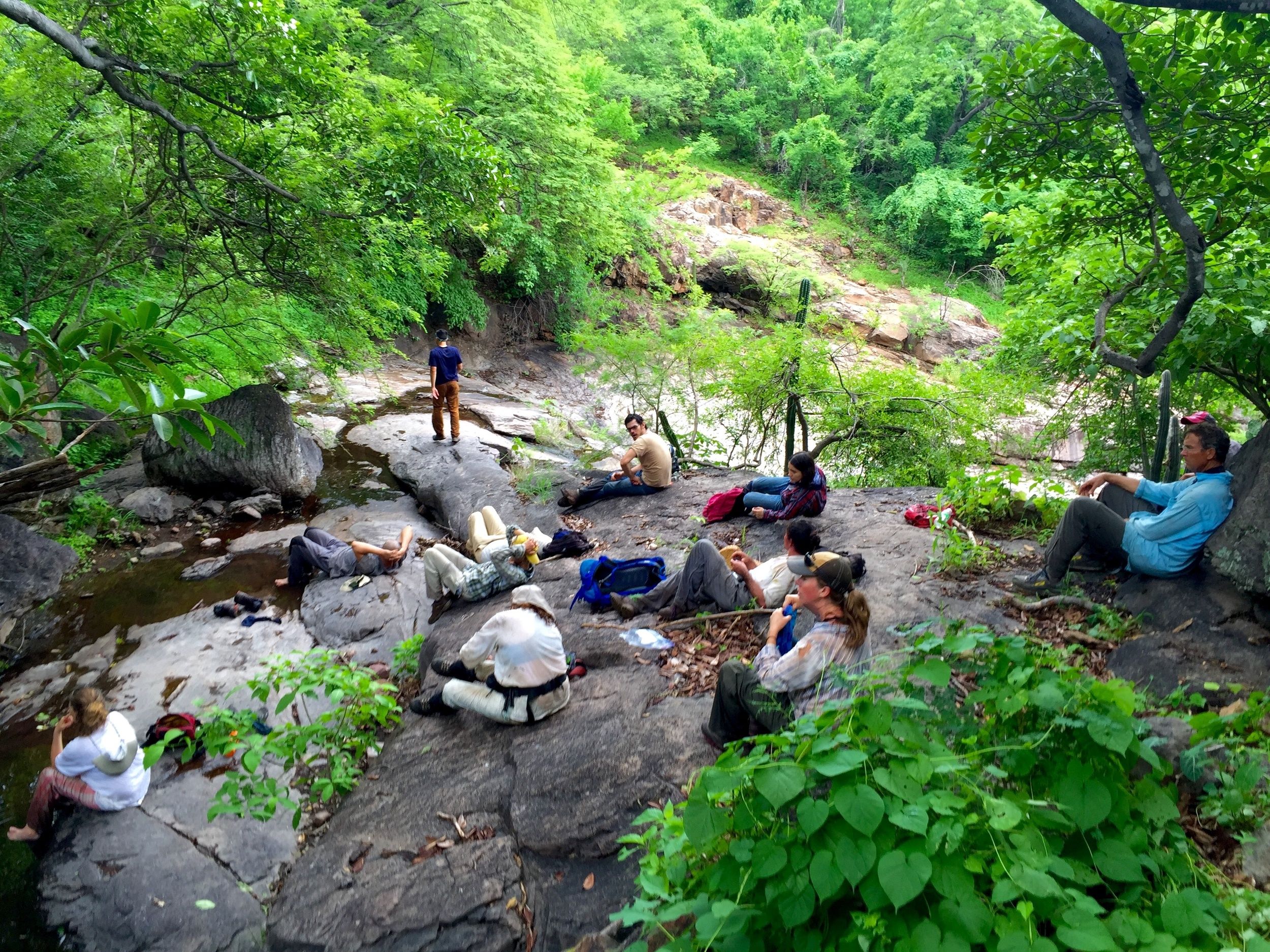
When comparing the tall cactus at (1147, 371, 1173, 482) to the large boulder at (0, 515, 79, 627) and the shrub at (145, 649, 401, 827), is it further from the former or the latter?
the large boulder at (0, 515, 79, 627)

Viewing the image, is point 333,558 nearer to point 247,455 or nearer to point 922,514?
point 247,455

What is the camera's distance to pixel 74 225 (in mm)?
7008

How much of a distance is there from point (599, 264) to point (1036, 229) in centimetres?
1598

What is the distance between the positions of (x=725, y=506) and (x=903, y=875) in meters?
5.89

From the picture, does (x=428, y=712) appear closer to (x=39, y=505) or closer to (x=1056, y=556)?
(x=1056, y=556)

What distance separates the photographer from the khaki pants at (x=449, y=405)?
10.6 metres

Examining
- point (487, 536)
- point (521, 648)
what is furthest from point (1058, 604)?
point (487, 536)

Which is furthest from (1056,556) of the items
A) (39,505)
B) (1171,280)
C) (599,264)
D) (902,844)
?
(599,264)

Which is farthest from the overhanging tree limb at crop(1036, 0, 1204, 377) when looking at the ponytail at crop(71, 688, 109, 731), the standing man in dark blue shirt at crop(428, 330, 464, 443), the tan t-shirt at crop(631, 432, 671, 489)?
the standing man in dark blue shirt at crop(428, 330, 464, 443)

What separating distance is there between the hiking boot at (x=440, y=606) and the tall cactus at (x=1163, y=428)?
6.27 meters

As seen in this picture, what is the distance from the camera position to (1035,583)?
190 inches

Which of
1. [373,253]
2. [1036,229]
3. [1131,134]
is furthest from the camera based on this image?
[373,253]

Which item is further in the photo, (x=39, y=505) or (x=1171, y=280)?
(x=39, y=505)

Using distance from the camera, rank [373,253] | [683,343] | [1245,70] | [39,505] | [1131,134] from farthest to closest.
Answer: [683,343] → [39,505] → [373,253] → [1245,70] → [1131,134]
